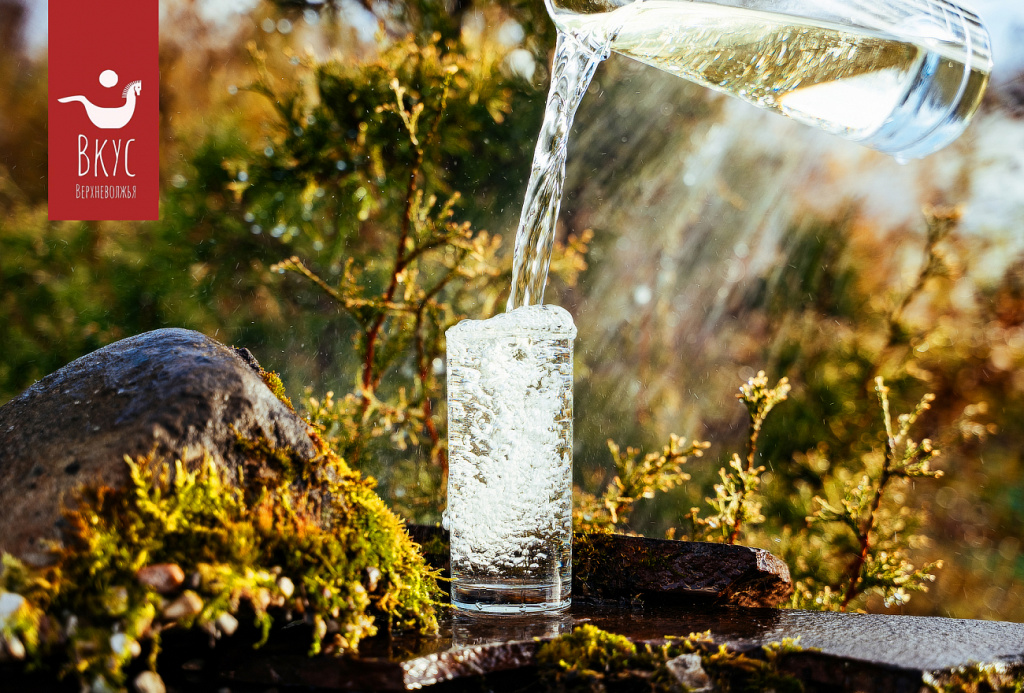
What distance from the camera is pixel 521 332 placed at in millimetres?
1135

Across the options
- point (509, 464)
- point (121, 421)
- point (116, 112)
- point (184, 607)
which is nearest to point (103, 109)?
point (116, 112)

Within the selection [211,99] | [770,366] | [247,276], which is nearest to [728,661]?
[770,366]

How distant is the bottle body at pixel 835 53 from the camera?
3.89ft

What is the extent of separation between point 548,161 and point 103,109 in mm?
1477

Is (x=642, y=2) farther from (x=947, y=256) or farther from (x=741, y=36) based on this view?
(x=947, y=256)

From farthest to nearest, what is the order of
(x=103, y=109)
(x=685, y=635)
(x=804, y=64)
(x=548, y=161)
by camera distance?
(x=103, y=109) < (x=548, y=161) < (x=804, y=64) < (x=685, y=635)

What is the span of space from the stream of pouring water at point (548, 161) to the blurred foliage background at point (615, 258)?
0.70 meters

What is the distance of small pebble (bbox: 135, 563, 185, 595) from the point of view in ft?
2.64

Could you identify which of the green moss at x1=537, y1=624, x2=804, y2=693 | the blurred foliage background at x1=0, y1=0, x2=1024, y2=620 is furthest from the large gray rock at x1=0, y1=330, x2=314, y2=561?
the blurred foliage background at x1=0, y1=0, x2=1024, y2=620

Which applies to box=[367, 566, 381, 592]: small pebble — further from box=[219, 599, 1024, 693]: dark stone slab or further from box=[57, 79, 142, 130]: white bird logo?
box=[57, 79, 142, 130]: white bird logo

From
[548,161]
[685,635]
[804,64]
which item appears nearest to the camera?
[685,635]

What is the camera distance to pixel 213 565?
85 centimetres

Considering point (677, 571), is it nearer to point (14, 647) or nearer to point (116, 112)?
point (14, 647)

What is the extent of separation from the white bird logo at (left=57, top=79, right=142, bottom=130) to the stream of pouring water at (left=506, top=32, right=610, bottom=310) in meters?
1.39
